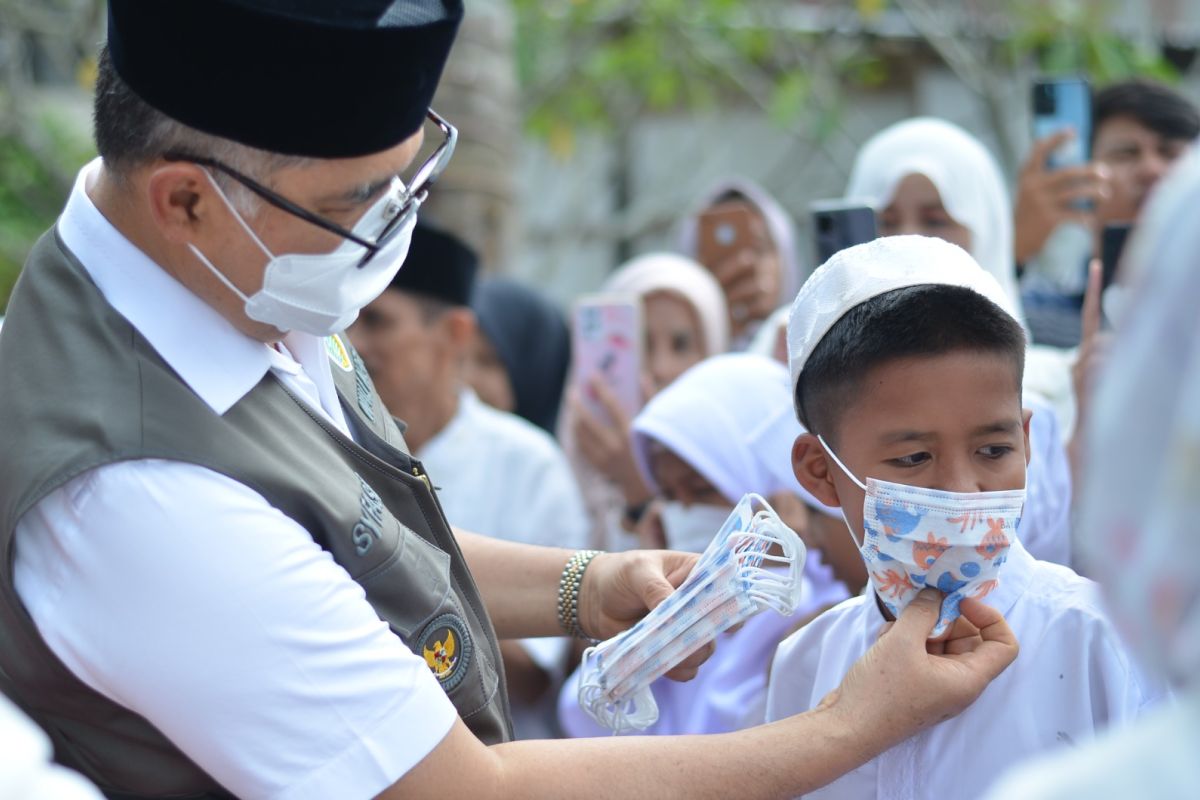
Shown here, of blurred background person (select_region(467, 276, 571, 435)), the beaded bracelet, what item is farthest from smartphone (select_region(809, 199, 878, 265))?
blurred background person (select_region(467, 276, 571, 435))

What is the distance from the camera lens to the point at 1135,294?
106cm

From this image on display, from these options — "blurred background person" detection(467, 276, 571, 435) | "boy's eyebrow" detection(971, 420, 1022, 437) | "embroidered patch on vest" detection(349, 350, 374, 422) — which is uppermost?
"boy's eyebrow" detection(971, 420, 1022, 437)

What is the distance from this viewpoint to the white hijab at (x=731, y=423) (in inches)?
137

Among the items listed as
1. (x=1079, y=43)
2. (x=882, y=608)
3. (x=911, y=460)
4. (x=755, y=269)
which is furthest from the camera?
(x=1079, y=43)

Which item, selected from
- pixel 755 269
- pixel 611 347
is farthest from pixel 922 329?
pixel 755 269

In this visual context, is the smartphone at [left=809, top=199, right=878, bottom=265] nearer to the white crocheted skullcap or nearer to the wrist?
the white crocheted skullcap

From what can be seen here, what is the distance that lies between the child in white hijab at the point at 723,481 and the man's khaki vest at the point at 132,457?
1377mm

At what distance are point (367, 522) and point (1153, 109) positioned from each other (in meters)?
3.53

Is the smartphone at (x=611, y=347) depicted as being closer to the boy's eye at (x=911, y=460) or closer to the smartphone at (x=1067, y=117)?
the smartphone at (x=1067, y=117)

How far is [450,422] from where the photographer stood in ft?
16.1

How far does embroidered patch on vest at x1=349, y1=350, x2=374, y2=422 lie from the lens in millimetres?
2385

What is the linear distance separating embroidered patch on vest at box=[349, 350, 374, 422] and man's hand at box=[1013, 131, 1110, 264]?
2407 mm

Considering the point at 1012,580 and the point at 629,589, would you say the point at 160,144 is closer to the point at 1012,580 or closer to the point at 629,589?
the point at 629,589

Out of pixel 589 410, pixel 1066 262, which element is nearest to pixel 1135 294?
pixel 589 410
